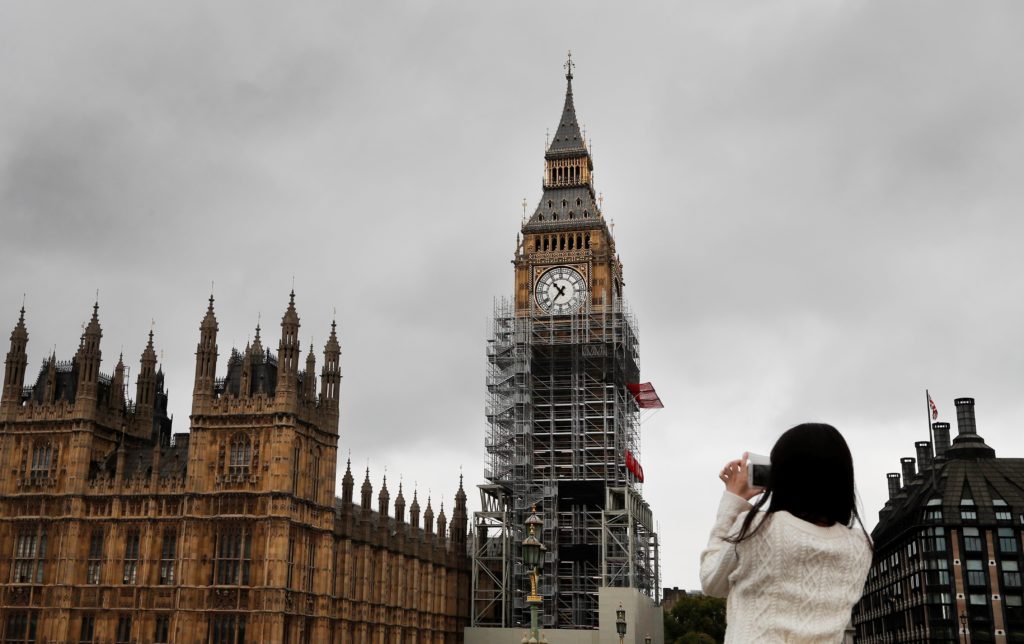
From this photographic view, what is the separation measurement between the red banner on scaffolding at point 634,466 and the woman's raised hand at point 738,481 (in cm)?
8628

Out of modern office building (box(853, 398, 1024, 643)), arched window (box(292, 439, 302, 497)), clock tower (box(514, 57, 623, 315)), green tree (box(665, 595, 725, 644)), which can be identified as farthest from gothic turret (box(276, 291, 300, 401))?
modern office building (box(853, 398, 1024, 643))

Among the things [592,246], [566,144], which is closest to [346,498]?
[592,246]

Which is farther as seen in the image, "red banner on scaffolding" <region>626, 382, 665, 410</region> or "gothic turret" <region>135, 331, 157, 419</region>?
"red banner on scaffolding" <region>626, 382, 665, 410</region>

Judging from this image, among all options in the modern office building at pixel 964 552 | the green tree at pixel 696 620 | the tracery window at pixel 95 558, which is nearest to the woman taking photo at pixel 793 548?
the tracery window at pixel 95 558

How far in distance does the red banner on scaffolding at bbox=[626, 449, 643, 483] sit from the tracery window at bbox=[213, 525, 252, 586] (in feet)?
108

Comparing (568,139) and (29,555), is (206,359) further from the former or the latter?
(568,139)

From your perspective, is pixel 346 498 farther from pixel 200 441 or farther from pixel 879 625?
pixel 879 625

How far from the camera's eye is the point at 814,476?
556cm

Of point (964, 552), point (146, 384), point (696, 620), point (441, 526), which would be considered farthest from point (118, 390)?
point (964, 552)

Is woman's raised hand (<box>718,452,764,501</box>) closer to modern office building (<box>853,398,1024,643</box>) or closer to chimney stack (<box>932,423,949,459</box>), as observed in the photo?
modern office building (<box>853,398,1024,643</box>)

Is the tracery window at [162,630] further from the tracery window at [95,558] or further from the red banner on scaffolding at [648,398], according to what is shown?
the red banner on scaffolding at [648,398]

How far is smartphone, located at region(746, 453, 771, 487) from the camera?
18.3ft

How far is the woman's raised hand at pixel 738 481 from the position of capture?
564 centimetres

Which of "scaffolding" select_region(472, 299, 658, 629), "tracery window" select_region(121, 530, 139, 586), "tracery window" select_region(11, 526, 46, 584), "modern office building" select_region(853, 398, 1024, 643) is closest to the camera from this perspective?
"tracery window" select_region(121, 530, 139, 586)
